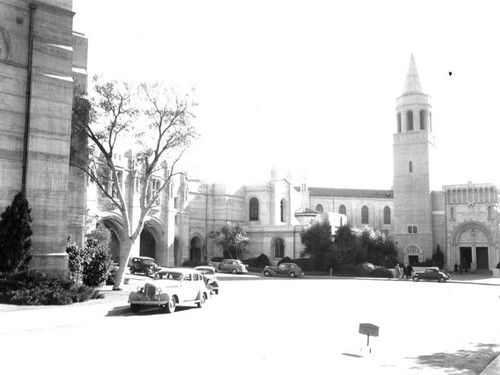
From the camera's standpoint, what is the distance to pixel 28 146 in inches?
819

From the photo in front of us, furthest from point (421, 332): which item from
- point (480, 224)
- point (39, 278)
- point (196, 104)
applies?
point (480, 224)

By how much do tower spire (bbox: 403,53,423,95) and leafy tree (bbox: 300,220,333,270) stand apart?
2222cm

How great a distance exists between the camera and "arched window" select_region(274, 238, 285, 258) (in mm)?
65812

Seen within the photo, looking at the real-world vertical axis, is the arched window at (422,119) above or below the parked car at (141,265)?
above

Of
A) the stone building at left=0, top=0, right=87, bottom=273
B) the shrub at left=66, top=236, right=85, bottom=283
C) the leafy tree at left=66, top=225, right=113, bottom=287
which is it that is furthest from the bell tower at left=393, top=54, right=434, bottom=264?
the stone building at left=0, top=0, right=87, bottom=273

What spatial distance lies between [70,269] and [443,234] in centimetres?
4785

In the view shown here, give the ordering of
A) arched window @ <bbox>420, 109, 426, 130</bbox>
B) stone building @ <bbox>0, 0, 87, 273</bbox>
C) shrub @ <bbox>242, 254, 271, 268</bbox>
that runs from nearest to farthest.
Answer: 1. stone building @ <bbox>0, 0, 87, 273</bbox>
2. shrub @ <bbox>242, 254, 271, 268</bbox>
3. arched window @ <bbox>420, 109, 426, 130</bbox>

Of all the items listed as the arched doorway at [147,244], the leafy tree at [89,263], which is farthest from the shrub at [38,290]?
the arched doorway at [147,244]

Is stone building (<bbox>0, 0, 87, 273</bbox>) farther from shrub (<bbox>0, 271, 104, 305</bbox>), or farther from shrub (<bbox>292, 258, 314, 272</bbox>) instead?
shrub (<bbox>292, 258, 314, 272</bbox>)

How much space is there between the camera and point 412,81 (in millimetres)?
65812

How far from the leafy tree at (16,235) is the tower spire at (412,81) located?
2163 inches

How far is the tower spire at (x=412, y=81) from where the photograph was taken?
65.4 m

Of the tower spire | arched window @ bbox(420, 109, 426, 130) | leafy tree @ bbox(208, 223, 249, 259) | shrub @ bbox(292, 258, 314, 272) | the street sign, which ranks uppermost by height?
the tower spire

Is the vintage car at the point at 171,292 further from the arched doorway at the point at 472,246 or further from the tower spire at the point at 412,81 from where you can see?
the tower spire at the point at 412,81
